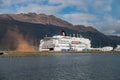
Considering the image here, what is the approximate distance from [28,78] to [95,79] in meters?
10.3

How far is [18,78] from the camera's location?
48094 millimetres

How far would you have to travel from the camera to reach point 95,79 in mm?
45969

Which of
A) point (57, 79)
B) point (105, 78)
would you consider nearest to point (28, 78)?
point (57, 79)

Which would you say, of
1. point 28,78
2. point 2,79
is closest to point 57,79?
point 28,78

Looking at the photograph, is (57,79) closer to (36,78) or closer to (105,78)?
(36,78)

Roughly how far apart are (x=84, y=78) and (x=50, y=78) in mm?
5279

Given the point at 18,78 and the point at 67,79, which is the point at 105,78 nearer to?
the point at 67,79

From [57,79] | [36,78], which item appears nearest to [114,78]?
[57,79]

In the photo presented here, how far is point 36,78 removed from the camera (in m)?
47.9

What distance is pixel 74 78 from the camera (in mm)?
47500

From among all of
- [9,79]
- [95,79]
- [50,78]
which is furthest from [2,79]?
[95,79]

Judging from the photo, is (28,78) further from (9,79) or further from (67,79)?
(67,79)

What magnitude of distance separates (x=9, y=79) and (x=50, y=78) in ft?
20.7

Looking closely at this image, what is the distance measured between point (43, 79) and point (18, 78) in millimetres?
4118
